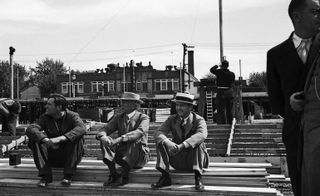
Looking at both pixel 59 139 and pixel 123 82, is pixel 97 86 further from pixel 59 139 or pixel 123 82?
pixel 59 139

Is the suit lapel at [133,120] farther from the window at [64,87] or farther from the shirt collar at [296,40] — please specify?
the window at [64,87]

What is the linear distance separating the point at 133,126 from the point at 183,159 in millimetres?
999

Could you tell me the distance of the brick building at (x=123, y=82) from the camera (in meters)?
58.6

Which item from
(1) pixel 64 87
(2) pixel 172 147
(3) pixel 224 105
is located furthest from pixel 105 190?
(1) pixel 64 87

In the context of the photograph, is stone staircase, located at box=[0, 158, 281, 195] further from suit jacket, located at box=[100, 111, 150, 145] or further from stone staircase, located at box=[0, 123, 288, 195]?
suit jacket, located at box=[100, 111, 150, 145]

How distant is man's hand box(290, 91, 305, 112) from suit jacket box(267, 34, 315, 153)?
0.10 m

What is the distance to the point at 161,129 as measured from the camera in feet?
18.6

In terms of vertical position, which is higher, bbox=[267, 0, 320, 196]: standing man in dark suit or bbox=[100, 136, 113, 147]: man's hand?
bbox=[267, 0, 320, 196]: standing man in dark suit

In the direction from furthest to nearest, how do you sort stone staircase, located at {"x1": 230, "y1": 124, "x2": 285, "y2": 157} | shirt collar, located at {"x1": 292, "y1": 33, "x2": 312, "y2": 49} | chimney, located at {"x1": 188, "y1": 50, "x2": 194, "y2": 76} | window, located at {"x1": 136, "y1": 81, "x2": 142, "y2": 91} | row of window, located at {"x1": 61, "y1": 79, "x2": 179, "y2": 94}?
window, located at {"x1": 136, "y1": 81, "x2": 142, "y2": 91}
chimney, located at {"x1": 188, "y1": 50, "x2": 194, "y2": 76}
row of window, located at {"x1": 61, "y1": 79, "x2": 179, "y2": 94}
stone staircase, located at {"x1": 230, "y1": 124, "x2": 285, "y2": 157}
shirt collar, located at {"x1": 292, "y1": 33, "x2": 312, "y2": 49}

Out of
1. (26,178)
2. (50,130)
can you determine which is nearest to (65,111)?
(50,130)

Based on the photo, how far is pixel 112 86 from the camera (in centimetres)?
6194

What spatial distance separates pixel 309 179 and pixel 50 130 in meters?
4.63

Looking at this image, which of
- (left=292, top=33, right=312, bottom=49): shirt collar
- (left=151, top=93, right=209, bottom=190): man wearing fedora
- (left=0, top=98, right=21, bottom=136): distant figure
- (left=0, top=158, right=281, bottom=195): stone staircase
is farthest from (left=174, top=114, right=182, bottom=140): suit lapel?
(left=0, top=98, right=21, bottom=136): distant figure

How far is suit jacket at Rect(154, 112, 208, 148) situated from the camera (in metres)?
5.38
